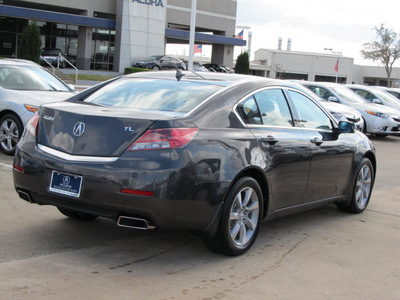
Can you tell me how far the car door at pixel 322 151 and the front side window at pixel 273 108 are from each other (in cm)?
16

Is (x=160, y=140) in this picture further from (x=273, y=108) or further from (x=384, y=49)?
(x=384, y=49)

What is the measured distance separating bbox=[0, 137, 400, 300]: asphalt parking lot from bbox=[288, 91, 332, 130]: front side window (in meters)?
1.12

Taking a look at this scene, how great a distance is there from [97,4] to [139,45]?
4.92m

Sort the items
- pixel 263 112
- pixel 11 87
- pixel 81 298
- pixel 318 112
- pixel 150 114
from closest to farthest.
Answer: pixel 81 298, pixel 150 114, pixel 263 112, pixel 318 112, pixel 11 87

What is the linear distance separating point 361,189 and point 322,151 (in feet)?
4.29

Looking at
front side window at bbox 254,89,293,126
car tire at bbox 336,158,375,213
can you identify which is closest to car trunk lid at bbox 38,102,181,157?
front side window at bbox 254,89,293,126

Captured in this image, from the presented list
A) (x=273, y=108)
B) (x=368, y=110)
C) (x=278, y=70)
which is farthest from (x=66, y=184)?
(x=278, y=70)

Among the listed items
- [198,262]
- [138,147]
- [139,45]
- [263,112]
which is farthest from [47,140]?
[139,45]

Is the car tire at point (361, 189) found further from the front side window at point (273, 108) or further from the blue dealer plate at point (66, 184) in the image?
→ the blue dealer plate at point (66, 184)

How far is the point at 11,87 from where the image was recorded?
9.55m

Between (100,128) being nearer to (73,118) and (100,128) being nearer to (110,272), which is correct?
(73,118)

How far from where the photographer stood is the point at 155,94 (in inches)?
193

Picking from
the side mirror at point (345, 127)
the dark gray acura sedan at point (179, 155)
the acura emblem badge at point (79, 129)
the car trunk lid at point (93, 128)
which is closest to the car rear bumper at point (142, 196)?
the dark gray acura sedan at point (179, 155)

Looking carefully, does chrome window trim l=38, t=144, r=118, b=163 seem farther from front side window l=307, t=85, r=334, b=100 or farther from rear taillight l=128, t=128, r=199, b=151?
front side window l=307, t=85, r=334, b=100
